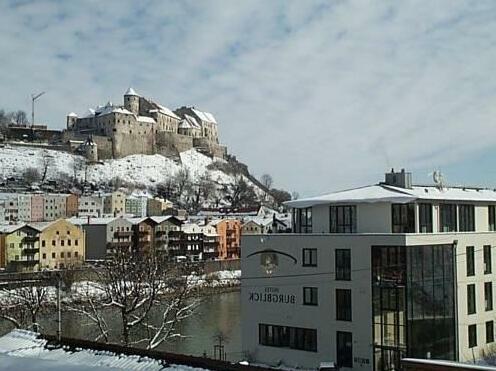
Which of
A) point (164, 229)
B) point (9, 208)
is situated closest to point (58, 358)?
point (164, 229)

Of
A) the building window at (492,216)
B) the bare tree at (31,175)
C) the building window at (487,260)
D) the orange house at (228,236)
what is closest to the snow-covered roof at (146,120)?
the bare tree at (31,175)

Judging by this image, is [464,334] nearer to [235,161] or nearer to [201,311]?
[201,311]

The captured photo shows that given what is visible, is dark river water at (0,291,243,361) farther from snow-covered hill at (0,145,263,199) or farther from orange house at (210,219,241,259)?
snow-covered hill at (0,145,263,199)

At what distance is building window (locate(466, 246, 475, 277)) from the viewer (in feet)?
55.2

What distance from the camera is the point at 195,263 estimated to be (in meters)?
46.3

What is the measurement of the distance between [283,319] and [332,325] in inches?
57.7

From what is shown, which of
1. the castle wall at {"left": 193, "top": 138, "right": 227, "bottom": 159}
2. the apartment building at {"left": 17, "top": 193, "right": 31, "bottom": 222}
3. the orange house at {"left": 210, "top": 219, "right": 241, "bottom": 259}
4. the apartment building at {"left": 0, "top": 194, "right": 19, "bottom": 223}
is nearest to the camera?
the orange house at {"left": 210, "top": 219, "right": 241, "bottom": 259}

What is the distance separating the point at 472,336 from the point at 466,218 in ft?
10.4

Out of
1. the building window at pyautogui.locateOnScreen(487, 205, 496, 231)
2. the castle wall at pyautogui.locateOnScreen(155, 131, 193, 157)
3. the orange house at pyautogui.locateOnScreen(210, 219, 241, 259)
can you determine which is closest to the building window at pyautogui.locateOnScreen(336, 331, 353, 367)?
the building window at pyautogui.locateOnScreen(487, 205, 496, 231)

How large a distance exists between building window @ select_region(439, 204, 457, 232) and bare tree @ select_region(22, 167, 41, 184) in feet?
219

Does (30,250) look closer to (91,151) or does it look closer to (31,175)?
(31,175)

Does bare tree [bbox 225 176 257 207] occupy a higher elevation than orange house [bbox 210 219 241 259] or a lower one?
higher

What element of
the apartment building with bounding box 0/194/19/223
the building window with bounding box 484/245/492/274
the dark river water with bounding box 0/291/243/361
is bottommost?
the dark river water with bounding box 0/291/243/361

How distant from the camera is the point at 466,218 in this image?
17.7 meters
